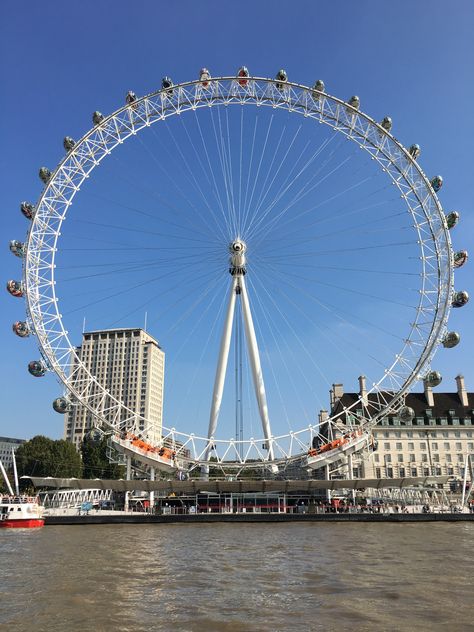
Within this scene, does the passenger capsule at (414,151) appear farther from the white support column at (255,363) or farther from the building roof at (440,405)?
the building roof at (440,405)

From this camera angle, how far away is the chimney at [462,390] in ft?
362

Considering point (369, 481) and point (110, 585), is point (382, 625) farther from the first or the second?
point (369, 481)

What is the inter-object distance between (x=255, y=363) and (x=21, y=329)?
27372 millimetres

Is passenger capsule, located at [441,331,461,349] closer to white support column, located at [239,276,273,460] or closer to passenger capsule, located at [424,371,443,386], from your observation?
passenger capsule, located at [424,371,443,386]

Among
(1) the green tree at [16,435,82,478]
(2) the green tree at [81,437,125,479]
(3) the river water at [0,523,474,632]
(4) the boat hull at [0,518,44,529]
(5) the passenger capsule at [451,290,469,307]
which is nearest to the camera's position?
(3) the river water at [0,523,474,632]

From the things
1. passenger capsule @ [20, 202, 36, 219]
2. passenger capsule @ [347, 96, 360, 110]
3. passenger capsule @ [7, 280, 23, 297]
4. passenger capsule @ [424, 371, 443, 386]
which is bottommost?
passenger capsule @ [424, 371, 443, 386]

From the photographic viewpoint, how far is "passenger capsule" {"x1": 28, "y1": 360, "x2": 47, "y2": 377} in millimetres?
Result: 64188

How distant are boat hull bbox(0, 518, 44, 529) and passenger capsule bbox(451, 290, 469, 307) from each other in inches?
2111

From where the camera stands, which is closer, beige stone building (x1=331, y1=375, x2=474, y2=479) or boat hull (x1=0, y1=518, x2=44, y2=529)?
boat hull (x1=0, y1=518, x2=44, y2=529)

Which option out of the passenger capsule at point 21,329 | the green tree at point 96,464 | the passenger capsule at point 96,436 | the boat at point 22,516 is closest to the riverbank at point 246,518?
the boat at point 22,516

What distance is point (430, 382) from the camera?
2726 inches

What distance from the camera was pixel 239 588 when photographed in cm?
1995

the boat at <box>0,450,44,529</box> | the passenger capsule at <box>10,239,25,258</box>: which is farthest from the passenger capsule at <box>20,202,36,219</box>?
the boat at <box>0,450,44,529</box>

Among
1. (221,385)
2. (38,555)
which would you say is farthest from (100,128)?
(38,555)
